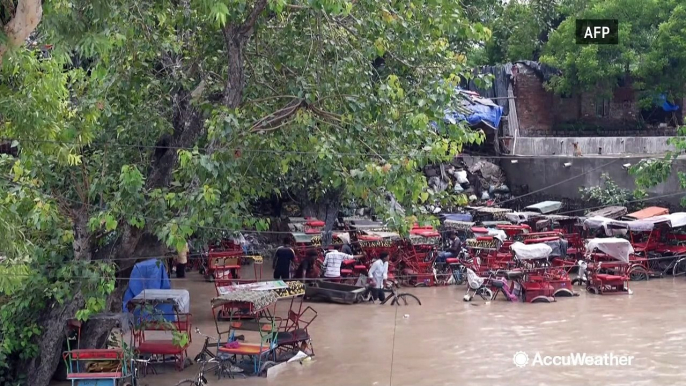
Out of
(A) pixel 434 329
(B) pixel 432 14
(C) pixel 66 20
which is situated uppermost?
(B) pixel 432 14

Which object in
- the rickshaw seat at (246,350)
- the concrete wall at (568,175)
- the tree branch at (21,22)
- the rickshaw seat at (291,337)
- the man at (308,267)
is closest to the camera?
the tree branch at (21,22)

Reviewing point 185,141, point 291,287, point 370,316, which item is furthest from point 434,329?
point 185,141

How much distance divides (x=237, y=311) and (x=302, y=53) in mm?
5446

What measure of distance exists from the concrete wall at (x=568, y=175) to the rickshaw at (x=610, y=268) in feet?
12.2

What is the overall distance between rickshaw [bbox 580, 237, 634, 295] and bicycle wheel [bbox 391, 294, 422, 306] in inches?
157

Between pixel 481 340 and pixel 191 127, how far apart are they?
20.1 feet

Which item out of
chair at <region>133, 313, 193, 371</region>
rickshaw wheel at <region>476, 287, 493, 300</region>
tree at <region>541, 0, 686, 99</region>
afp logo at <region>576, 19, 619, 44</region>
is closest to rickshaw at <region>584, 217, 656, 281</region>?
rickshaw wheel at <region>476, 287, 493, 300</region>

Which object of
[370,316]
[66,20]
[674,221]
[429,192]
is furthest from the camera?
[674,221]

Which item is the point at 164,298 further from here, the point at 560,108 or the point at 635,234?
the point at 560,108

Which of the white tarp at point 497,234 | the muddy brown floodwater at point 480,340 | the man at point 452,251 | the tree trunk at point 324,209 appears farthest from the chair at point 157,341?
the tree trunk at point 324,209

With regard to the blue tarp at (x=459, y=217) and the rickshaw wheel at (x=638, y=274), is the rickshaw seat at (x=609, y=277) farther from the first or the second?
the blue tarp at (x=459, y=217)

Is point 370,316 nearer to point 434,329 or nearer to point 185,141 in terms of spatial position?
point 434,329

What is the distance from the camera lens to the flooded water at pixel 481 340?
11617 millimetres

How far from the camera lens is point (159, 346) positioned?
→ 12.2m
